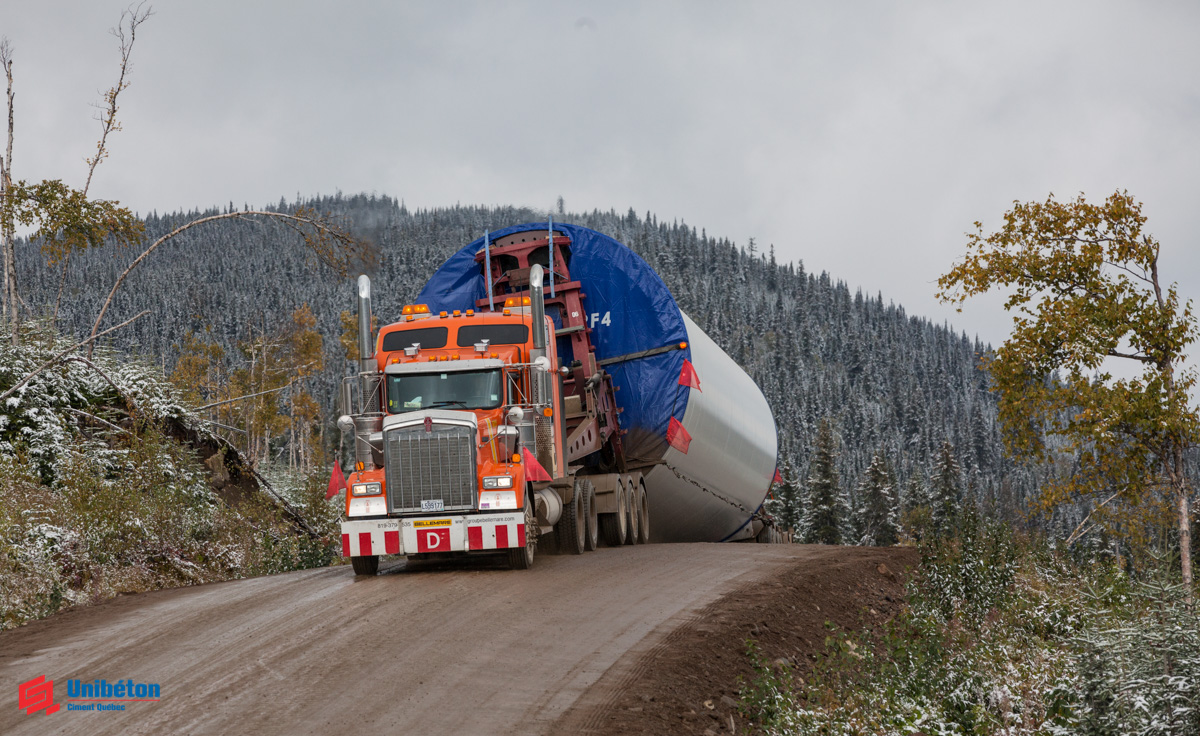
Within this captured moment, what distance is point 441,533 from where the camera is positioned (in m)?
12.0

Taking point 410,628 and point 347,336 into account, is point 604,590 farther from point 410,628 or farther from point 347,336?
point 347,336

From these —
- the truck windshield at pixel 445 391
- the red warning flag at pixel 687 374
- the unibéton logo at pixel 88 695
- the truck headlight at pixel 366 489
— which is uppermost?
the red warning flag at pixel 687 374

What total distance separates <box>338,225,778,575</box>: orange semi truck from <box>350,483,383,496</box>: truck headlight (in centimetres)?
2

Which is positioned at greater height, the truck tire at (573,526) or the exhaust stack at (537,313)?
the exhaust stack at (537,313)

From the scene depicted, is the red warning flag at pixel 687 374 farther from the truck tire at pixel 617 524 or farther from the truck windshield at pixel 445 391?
the truck windshield at pixel 445 391

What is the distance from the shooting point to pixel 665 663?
784cm

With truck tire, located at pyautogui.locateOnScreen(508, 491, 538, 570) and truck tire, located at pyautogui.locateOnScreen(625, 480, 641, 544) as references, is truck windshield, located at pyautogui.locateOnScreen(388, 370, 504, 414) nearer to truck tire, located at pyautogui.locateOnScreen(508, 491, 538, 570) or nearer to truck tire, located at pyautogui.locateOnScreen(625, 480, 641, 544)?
truck tire, located at pyautogui.locateOnScreen(508, 491, 538, 570)

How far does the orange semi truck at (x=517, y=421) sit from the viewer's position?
12.1 meters

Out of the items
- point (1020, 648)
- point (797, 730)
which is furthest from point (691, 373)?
point (797, 730)

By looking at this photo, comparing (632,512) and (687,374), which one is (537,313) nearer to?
(687,374)

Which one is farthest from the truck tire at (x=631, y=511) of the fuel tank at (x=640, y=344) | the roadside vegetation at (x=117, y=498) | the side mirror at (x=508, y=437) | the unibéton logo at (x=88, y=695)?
the unibéton logo at (x=88, y=695)

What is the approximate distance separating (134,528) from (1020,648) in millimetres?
11999

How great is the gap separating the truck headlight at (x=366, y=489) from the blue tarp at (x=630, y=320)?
17.8 ft

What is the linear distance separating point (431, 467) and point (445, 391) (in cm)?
126
